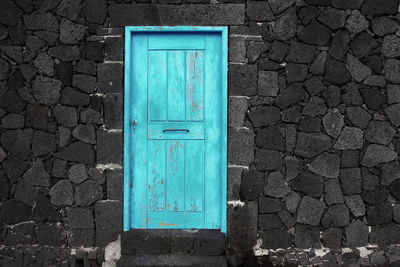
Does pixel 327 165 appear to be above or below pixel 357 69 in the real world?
below

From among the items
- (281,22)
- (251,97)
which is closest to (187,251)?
(251,97)

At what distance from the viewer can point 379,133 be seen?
2980 mm

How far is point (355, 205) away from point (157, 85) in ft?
8.15

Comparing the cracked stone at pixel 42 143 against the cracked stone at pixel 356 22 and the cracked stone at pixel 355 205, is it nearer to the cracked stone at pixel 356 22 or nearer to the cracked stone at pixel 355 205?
Result: the cracked stone at pixel 355 205

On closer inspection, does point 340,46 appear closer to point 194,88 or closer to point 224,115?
point 224,115

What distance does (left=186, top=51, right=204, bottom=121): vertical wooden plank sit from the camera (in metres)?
3.03

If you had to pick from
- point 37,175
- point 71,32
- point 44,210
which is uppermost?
point 71,32

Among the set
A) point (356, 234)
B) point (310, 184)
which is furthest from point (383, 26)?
point (356, 234)

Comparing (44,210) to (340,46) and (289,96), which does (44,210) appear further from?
(340,46)

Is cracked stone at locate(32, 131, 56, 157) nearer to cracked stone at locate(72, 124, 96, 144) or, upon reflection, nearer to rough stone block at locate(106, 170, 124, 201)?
cracked stone at locate(72, 124, 96, 144)

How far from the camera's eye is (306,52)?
2990 mm

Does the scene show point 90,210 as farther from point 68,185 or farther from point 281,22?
point 281,22

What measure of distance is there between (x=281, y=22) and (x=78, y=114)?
2.39m

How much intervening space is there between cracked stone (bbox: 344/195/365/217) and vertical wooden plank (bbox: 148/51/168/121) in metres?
2.16
